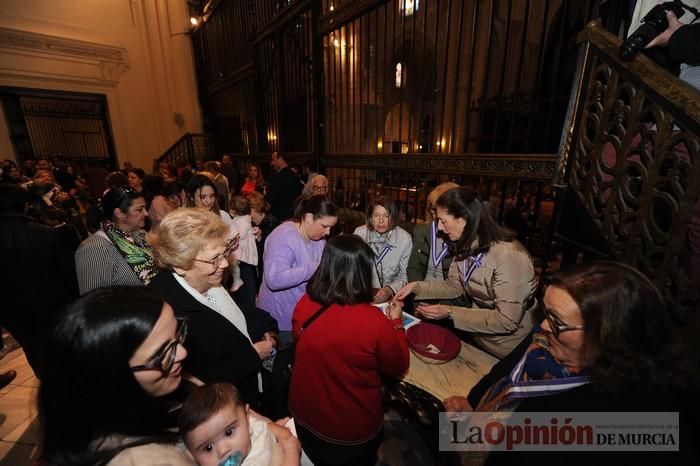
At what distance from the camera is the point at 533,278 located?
6.42 feet

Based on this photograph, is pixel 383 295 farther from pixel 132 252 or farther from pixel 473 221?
pixel 132 252

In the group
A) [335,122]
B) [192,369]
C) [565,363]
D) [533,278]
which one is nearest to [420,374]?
[565,363]

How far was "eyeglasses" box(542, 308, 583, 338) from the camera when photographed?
1.15 m

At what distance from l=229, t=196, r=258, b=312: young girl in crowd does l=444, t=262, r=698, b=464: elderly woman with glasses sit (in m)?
2.57

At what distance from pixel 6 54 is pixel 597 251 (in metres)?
15.2

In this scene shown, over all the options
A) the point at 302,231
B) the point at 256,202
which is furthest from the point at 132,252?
the point at 256,202

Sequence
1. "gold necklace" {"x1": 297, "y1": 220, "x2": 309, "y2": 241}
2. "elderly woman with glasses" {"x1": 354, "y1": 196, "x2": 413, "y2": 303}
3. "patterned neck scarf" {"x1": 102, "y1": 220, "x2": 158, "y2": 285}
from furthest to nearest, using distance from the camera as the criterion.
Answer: "elderly woman with glasses" {"x1": 354, "y1": 196, "x2": 413, "y2": 303} → "gold necklace" {"x1": 297, "y1": 220, "x2": 309, "y2": 241} → "patterned neck scarf" {"x1": 102, "y1": 220, "x2": 158, "y2": 285}

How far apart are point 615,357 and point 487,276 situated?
98 centimetres

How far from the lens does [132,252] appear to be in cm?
220

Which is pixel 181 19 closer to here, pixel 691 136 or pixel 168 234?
pixel 168 234

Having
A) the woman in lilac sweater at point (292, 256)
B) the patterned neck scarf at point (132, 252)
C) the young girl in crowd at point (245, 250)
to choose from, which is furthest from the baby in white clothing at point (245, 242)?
the patterned neck scarf at point (132, 252)

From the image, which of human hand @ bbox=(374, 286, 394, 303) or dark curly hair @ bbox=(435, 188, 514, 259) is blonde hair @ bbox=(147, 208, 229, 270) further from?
dark curly hair @ bbox=(435, 188, 514, 259)

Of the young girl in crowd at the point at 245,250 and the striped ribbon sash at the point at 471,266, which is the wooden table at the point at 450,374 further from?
the young girl in crowd at the point at 245,250

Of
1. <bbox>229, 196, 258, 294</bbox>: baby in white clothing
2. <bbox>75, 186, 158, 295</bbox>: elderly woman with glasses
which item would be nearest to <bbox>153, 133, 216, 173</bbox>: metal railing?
<bbox>229, 196, 258, 294</bbox>: baby in white clothing
